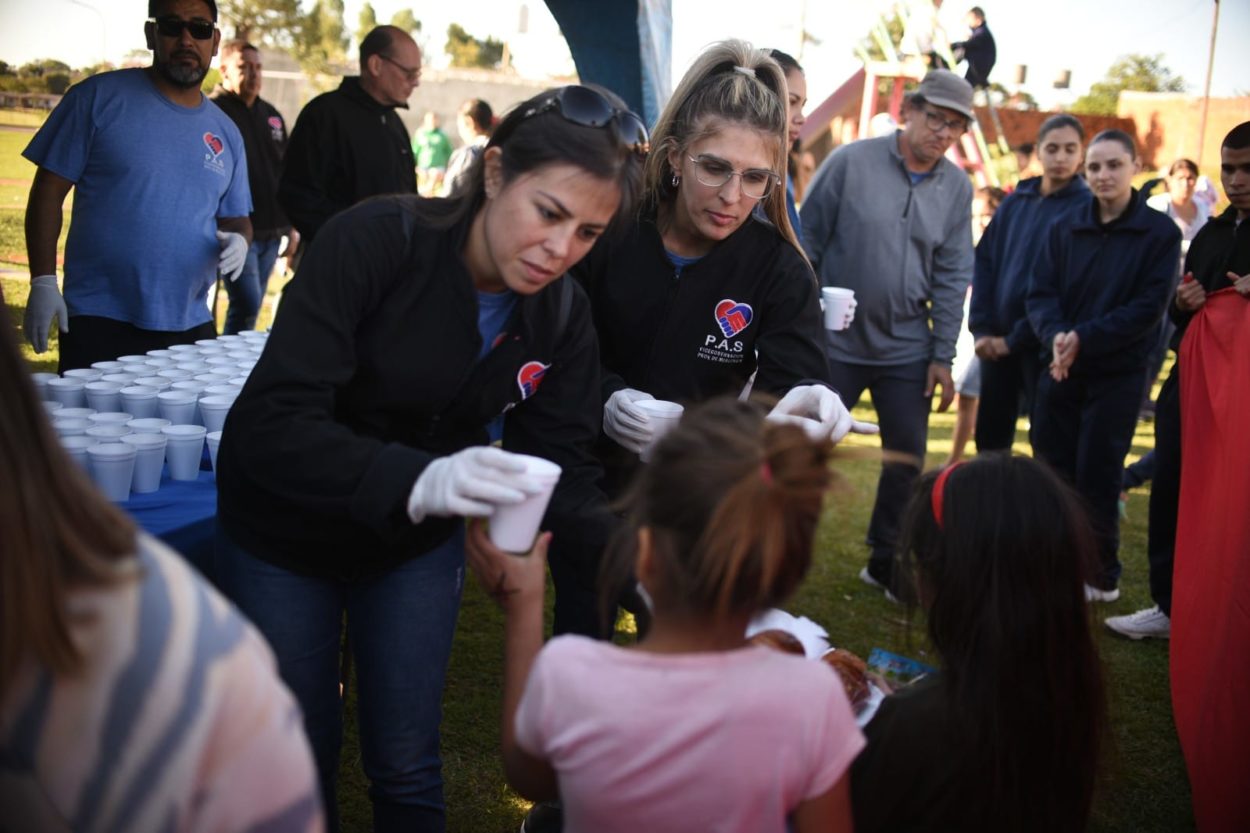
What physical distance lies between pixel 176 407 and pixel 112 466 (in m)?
0.49

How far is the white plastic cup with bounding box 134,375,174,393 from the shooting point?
294cm

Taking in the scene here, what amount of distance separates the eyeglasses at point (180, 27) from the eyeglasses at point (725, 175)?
88.6 inches

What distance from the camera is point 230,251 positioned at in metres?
4.04

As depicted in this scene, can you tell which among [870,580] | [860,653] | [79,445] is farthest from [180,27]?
[870,580]

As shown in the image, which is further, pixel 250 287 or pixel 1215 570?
pixel 250 287

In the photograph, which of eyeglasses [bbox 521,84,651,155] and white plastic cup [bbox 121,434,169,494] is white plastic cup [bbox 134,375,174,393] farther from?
eyeglasses [bbox 521,84,651,155]

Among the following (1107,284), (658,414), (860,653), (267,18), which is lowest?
(860,653)

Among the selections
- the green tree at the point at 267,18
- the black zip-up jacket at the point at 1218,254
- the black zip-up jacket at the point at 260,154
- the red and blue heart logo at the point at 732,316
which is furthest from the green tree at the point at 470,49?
the red and blue heart logo at the point at 732,316

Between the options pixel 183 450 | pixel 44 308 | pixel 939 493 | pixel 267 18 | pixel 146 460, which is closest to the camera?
pixel 939 493

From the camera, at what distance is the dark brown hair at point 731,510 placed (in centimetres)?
137

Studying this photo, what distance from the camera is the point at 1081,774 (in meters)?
1.80

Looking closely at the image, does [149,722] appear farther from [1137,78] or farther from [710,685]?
[1137,78]

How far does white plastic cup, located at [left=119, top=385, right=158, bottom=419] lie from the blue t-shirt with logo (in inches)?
41.6

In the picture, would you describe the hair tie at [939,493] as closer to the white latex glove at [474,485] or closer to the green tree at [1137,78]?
the white latex glove at [474,485]
